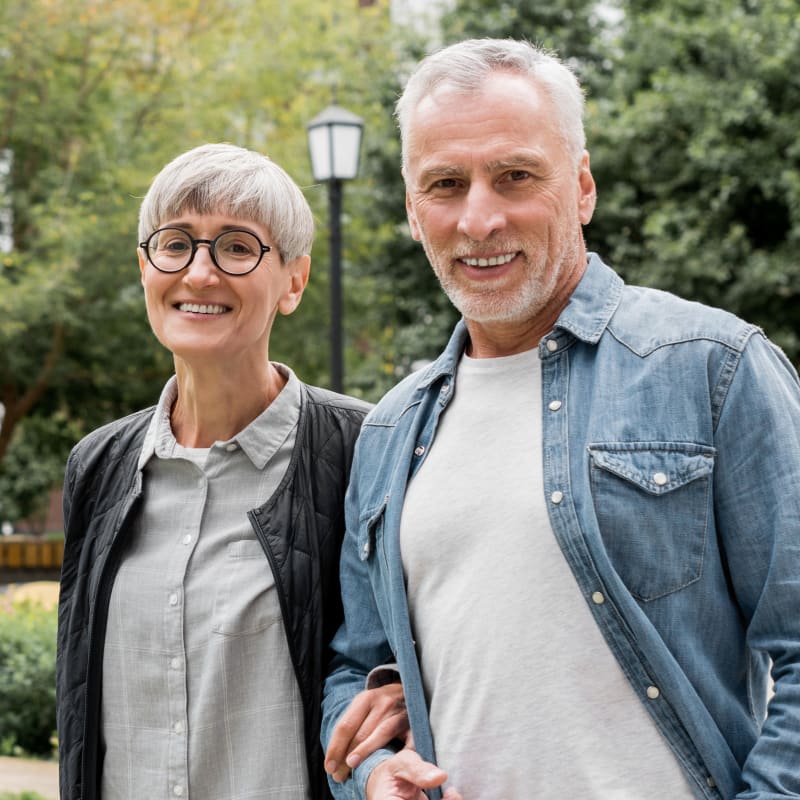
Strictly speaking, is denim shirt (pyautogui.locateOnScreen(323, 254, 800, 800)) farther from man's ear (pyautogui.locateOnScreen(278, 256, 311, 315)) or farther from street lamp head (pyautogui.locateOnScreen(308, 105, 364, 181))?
street lamp head (pyautogui.locateOnScreen(308, 105, 364, 181))

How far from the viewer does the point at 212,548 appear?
2578mm

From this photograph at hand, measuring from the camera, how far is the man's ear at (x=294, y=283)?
2.75 meters

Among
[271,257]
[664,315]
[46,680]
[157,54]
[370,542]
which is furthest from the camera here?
[157,54]

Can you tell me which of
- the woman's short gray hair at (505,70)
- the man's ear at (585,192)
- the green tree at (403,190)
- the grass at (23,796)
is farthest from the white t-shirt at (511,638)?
the green tree at (403,190)

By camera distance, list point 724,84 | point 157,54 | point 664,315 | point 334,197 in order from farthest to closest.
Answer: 1. point 157,54
2. point 724,84
3. point 334,197
4. point 664,315

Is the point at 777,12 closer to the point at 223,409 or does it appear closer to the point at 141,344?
the point at 141,344

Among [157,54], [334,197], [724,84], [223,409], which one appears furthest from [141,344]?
[223,409]

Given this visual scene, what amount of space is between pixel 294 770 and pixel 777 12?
1135cm

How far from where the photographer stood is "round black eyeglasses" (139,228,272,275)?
2566 mm

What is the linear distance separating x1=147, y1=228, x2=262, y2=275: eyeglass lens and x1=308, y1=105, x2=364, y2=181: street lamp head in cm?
611

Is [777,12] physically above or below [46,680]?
above

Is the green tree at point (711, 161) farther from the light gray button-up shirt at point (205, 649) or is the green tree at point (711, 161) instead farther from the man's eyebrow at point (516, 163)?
the man's eyebrow at point (516, 163)

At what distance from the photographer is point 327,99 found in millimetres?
14891

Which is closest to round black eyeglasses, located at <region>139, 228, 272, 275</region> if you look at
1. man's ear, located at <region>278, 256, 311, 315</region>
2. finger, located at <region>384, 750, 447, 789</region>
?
man's ear, located at <region>278, 256, 311, 315</region>
